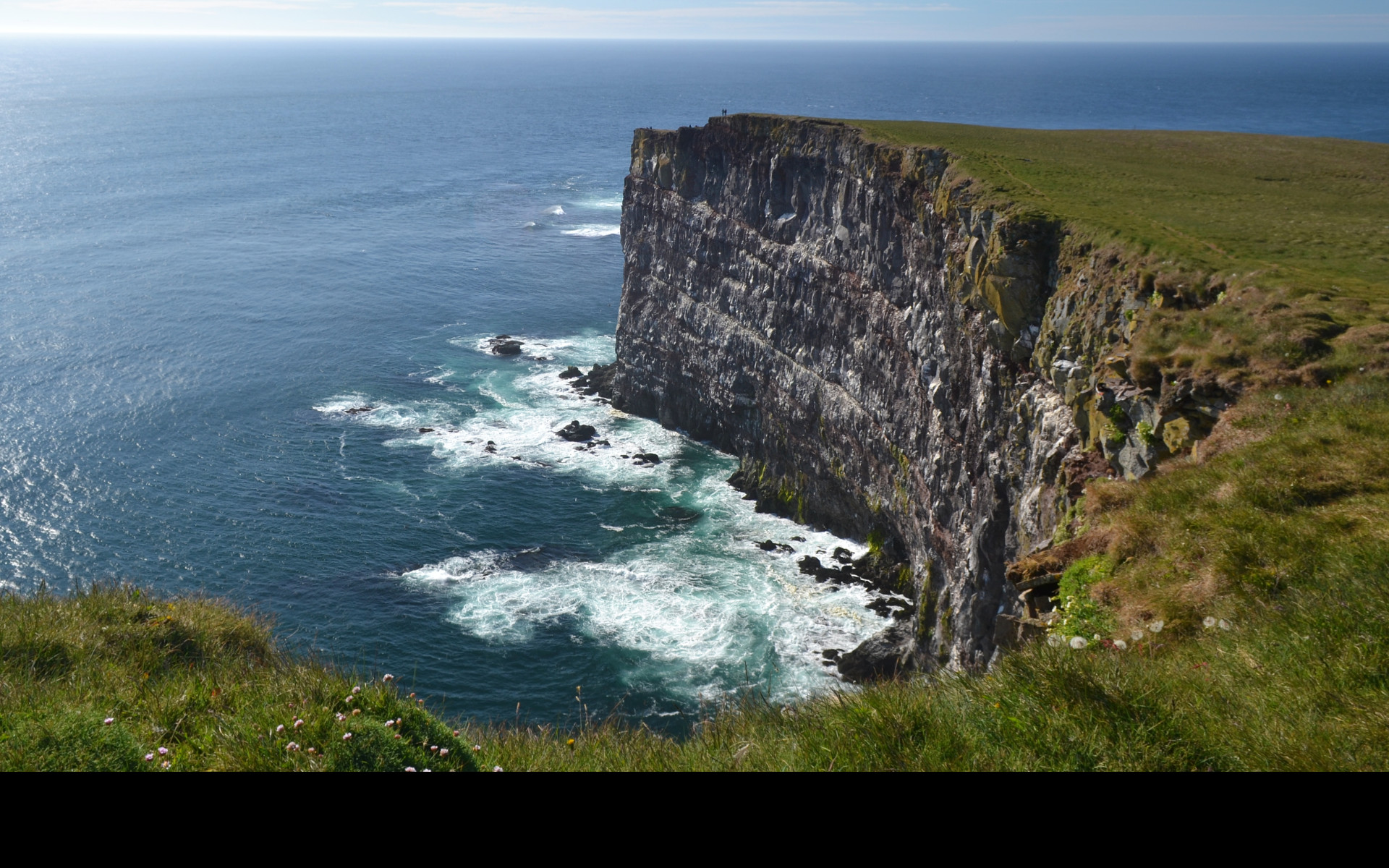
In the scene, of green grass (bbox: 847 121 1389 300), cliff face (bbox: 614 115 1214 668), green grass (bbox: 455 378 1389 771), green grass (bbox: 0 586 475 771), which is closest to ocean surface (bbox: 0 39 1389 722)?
green grass (bbox: 0 586 475 771)

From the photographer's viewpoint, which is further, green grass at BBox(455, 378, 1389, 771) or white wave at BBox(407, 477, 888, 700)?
white wave at BBox(407, 477, 888, 700)

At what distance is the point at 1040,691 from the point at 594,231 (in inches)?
4536

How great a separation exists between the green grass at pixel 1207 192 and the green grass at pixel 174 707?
24857 millimetres

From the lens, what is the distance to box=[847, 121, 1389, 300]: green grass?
26.4 meters

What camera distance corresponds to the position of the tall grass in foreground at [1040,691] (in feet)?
27.5

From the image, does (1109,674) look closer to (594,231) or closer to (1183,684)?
(1183,684)

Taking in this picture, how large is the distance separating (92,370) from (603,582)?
5009 centimetres

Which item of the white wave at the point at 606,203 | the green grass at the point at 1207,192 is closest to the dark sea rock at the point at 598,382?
the green grass at the point at 1207,192

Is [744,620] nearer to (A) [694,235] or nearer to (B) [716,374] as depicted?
(B) [716,374]

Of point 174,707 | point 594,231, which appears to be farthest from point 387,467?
point 594,231

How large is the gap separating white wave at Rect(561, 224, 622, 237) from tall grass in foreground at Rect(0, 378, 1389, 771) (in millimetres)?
105308

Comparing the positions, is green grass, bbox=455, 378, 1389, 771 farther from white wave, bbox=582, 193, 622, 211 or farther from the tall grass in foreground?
white wave, bbox=582, 193, 622, 211

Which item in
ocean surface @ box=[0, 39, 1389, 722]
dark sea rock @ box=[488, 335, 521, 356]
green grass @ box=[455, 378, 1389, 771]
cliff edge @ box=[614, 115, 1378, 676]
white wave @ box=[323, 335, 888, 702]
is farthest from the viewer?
dark sea rock @ box=[488, 335, 521, 356]
